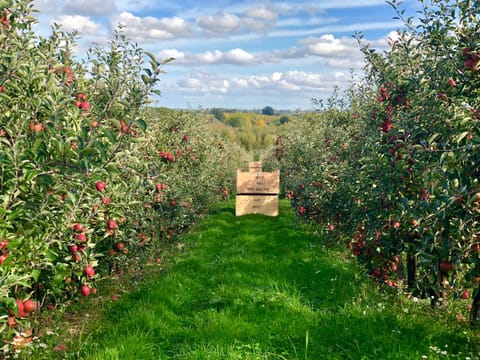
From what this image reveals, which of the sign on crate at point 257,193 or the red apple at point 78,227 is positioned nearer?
the red apple at point 78,227

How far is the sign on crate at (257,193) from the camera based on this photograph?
55.4 ft

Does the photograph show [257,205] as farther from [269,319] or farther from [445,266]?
[445,266]

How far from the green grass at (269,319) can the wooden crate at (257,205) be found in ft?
26.4

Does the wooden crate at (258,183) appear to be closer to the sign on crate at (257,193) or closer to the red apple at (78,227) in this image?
the sign on crate at (257,193)

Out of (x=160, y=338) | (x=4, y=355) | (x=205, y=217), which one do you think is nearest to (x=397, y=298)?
(x=160, y=338)

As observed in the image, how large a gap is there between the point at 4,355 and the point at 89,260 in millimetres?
1233

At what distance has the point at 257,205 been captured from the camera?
1692cm

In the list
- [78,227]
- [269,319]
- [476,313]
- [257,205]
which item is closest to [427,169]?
[476,313]

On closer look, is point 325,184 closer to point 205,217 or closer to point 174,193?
point 174,193

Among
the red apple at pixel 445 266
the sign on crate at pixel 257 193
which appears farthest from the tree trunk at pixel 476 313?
the sign on crate at pixel 257 193

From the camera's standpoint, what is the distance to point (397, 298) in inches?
240

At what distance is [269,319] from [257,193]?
11.6m

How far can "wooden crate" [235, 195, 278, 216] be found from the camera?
16844 mm

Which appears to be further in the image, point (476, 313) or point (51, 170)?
point (476, 313)
